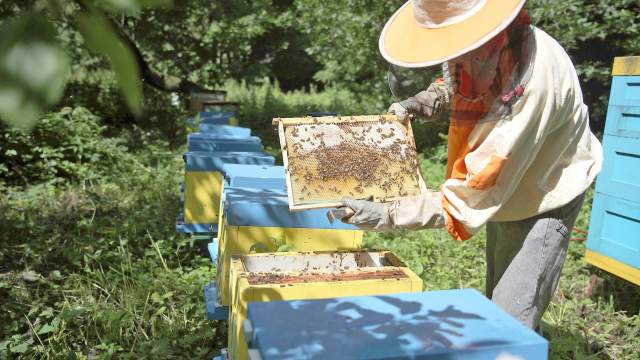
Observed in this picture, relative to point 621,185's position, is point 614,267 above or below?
below

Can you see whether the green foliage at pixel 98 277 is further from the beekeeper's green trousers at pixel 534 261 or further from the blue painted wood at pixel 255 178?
the beekeeper's green trousers at pixel 534 261

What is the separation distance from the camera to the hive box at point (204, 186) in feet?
12.4

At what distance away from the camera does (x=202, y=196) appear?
381 centimetres

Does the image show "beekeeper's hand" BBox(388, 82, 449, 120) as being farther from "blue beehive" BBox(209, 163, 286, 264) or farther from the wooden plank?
"blue beehive" BBox(209, 163, 286, 264)

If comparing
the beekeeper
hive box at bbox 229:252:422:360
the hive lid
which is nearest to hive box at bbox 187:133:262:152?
the hive lid

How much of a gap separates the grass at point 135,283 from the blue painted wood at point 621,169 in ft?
2.29

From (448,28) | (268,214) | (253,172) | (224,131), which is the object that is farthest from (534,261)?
(224,131)

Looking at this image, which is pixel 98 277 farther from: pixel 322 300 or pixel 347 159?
pixel 322 300

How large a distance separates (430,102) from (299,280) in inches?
37.5

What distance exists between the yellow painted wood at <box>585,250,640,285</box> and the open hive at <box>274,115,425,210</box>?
1.69 meters

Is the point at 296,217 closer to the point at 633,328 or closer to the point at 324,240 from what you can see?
the point at 324,240

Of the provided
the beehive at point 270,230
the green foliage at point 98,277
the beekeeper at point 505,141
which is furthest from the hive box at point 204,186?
the beekeeper at point 505,141

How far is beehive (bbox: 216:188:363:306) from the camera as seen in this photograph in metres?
2.40

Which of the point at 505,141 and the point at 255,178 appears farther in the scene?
the point at 255,178
